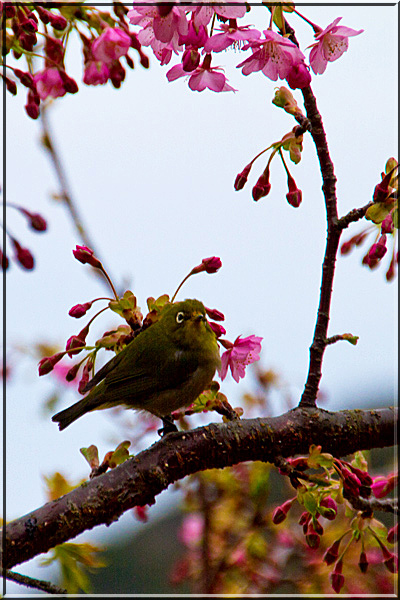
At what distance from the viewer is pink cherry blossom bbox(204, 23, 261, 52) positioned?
1.43 meters

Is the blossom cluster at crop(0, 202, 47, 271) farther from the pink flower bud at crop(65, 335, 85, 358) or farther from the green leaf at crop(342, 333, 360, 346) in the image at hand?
the green leaf at crop(342, 333, 360, 346)

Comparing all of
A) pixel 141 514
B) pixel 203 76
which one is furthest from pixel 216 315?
pixel 141 514

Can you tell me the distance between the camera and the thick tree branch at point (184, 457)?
1503 millimetres

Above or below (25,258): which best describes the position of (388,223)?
below

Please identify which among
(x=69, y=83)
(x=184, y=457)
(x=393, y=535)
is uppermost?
(x=69, y=83)

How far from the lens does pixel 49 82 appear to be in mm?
1558

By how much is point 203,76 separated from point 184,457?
1.03 metres

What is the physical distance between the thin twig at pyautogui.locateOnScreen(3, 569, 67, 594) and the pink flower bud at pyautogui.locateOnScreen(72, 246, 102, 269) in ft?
2.89

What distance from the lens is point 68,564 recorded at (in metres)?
1.94

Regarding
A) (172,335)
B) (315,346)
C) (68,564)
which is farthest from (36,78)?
(68,564)

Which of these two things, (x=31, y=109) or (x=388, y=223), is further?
(x=388, y=223)

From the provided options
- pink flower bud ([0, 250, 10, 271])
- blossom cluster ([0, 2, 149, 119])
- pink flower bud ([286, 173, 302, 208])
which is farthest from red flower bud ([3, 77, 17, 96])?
pink flower bud ([286, 173, 302, 208])

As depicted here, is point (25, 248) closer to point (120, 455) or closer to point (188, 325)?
point (120, 455)

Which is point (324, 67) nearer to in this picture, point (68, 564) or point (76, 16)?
point (76, 16)
